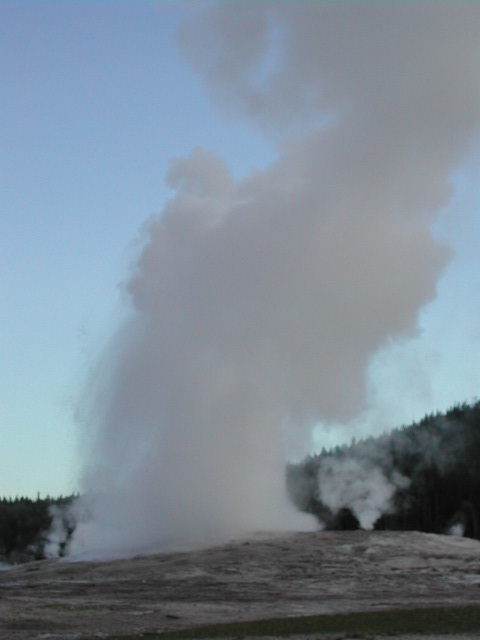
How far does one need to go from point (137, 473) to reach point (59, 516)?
5264cm

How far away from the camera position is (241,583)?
129ft

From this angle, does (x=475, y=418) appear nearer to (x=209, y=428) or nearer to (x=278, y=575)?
(x=209, y=428)

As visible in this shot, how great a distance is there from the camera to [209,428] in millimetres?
63000

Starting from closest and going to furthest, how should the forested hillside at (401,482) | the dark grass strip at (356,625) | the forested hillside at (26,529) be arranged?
the dark grass strip at (356,625) < the forested hillside at (401,482) < the forested hillside at (26,529)

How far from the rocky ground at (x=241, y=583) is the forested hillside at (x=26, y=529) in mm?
50563

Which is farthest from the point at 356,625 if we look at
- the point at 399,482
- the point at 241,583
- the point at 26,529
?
the point at 26,529

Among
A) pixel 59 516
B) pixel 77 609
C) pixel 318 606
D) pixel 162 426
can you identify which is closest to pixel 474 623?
pixel 318 606

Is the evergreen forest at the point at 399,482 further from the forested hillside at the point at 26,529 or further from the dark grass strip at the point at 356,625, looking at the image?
the dark grass strip at the point at 356,625

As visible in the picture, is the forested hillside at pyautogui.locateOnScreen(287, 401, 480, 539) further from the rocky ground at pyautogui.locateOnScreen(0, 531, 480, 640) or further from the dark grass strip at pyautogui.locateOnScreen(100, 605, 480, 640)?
the dark grass strip at pyautogui.locateOnScreen(100, 605, 480, 640)

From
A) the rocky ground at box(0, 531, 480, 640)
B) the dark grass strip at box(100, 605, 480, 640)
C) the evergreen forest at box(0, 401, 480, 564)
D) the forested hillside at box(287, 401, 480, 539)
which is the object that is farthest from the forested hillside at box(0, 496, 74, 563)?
the dark grass strip at box(100, 605, 480, 640)

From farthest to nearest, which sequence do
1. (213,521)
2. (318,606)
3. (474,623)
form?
(213,521) < (318,606) < (474,623)

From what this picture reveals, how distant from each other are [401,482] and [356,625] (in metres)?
72.0

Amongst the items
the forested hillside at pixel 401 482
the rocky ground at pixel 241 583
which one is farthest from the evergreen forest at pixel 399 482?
the rocky ground at pixel 241 583

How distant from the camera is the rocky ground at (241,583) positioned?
29.8 m
